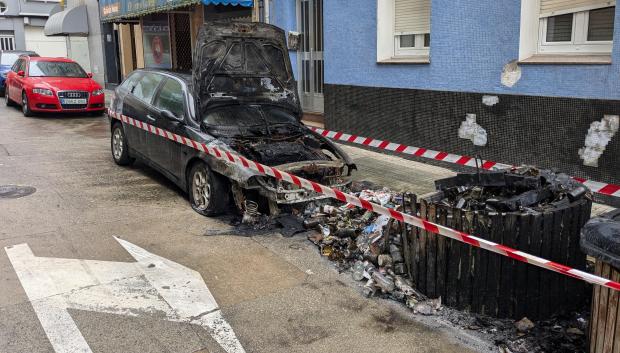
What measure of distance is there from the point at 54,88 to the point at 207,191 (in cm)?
1083

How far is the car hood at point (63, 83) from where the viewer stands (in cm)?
1534

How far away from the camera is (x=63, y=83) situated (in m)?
15.6

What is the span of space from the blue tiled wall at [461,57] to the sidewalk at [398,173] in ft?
4.34

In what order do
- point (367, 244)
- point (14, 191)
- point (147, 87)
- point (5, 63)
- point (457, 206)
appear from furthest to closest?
point (5, 63)
point (147, 87)
point (14, 191)
point (367, 244)
point (457, 206)

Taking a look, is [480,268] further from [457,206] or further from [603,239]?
[603,239]

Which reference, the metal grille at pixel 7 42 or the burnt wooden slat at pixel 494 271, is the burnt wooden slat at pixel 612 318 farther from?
the metal grille at pixel 7 42

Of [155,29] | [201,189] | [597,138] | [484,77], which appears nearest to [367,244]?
[201,189]

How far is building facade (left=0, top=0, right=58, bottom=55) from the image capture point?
35.9 metres

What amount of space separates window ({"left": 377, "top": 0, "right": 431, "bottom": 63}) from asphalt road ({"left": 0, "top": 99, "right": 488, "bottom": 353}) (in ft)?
15.5

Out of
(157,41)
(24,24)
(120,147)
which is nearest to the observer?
(120,147)

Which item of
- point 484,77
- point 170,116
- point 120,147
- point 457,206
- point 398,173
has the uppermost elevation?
point 484,77

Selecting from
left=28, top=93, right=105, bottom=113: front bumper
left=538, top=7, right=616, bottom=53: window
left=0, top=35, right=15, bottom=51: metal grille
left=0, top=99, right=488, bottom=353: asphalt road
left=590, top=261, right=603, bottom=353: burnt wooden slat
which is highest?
left=0, top=35, right=15, bottom=51: metal grille

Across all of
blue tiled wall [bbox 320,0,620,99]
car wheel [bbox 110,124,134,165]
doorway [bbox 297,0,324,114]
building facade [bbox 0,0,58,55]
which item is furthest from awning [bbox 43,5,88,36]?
blue tiled wall [bbox 320,0,620,99]

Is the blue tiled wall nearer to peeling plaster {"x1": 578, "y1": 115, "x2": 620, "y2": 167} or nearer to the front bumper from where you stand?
peeling plaster {"x1": 578, "y1": 115, "x2": 620, "y2": 167}
